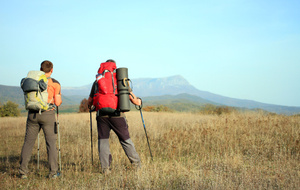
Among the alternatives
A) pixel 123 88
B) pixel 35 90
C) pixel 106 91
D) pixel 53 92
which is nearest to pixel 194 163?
pixel 123 88

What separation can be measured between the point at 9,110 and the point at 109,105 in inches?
1791

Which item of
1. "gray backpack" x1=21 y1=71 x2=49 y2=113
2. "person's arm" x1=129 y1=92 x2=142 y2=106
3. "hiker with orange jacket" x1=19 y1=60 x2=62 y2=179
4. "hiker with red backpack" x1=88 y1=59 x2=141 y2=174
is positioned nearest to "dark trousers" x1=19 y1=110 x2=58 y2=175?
"hiker with orange jacket" x1=19 y1=60 x2=62 y2=179

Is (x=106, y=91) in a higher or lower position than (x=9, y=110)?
higher

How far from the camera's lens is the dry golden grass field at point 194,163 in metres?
4.64

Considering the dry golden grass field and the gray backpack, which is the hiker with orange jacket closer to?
the gray backpack

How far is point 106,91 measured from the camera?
202 inches

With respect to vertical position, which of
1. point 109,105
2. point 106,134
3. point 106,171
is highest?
point 109,105

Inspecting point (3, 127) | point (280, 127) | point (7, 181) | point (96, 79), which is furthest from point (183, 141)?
point (3, 127)

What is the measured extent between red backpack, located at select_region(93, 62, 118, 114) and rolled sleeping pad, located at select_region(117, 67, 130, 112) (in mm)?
95

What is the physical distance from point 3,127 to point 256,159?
16.0 m

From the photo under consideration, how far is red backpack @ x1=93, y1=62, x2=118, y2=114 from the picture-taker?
5.12m

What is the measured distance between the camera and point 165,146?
8.27 m

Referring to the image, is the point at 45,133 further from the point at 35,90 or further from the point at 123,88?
the point at 123,88

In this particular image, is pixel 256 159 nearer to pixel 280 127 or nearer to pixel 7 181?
pixel 280 127
